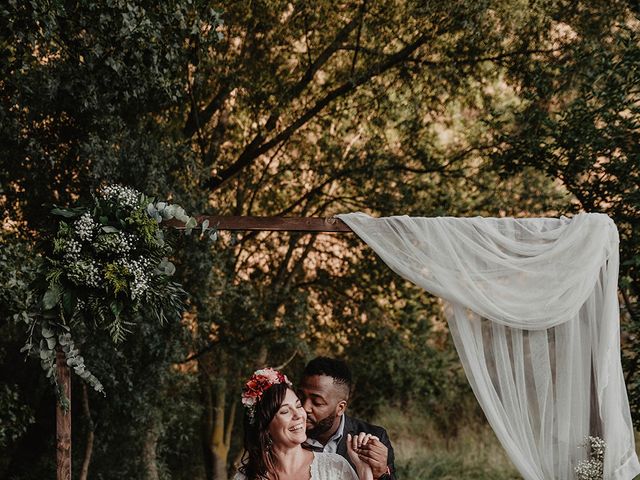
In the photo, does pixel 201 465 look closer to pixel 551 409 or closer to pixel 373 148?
pixel 373 148

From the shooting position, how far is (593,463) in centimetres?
428

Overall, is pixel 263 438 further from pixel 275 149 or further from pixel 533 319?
pixel 275 149

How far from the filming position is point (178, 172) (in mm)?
6801

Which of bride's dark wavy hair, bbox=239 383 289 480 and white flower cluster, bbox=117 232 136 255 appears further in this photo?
white flower cluster, bbox=117 232 136 255

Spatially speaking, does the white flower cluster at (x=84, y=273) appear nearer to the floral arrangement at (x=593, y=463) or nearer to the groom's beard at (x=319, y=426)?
the groom's beard at (x=319, y=426)

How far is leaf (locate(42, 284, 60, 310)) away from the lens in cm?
411

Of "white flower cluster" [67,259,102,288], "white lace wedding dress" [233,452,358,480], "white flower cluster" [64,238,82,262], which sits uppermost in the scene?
"white flower cluster" [64,238,82,262]

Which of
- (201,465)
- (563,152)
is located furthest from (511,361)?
(201,465)

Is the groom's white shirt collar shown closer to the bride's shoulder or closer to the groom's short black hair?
the groom's short black hair

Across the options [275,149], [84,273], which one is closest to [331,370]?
[84,273]

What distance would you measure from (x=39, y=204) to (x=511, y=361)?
3.87 metres

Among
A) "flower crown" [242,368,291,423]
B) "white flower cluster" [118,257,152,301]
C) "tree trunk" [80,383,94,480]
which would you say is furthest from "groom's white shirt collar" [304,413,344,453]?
"tree trunk" [80,383,94,480]

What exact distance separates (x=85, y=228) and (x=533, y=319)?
2349mm

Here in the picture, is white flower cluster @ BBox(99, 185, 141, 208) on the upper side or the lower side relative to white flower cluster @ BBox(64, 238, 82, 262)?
upper
